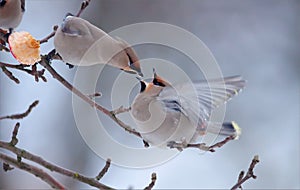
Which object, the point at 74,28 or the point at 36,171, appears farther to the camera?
the point at 74,28

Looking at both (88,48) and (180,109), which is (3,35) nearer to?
(88,48)

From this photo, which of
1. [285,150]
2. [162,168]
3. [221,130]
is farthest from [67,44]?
[285,150]

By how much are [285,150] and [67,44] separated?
256 centimetres

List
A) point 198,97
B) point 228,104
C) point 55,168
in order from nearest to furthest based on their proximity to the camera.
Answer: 1. point 55,168
2. point 198,97
3. point 228,104

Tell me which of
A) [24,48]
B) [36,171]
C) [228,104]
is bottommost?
[36,171]

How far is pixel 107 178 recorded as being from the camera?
9.26 ft

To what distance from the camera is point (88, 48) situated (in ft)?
3.36

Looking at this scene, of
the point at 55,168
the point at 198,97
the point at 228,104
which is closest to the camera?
the point at 55,168

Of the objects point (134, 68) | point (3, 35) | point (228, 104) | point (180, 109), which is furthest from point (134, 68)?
point (228, 104)

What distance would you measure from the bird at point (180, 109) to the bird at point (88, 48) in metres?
0.06

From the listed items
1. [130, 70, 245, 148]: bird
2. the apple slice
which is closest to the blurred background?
[130, 70, 245, 148]: bird

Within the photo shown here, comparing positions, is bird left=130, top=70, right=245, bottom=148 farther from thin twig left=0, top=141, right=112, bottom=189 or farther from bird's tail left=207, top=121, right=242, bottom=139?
thin twig left=0, top=141, right=112, bottom=189

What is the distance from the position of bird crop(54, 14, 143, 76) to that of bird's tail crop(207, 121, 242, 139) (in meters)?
0.17

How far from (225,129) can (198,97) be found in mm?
96
